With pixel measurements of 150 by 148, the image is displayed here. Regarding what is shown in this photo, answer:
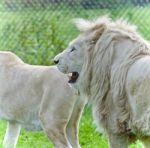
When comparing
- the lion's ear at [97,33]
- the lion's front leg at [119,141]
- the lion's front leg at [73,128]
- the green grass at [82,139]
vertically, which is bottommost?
the green grass at [82,139]

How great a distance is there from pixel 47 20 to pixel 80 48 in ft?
19.2

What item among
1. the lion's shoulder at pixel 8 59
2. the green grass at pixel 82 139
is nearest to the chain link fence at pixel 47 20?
the green grass at pixel 82 139

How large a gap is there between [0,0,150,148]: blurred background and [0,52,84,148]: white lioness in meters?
3.54

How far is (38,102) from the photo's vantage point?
23.4 feet

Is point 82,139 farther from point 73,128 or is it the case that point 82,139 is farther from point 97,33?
point 97,33

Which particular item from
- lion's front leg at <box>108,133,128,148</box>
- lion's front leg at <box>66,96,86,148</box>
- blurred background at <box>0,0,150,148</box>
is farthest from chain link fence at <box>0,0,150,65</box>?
lion's front leg at <box>108,133,128,148</box>

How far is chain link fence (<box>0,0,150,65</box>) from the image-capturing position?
11.4 m

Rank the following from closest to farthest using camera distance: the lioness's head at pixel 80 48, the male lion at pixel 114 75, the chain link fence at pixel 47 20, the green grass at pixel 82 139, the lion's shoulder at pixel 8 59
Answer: the male lion at pixel 114 75 → the lioness's head at pixel 80 48 → the lion's shoulder at pixel 8 59 → the green grass at pixel 82 139 → the chain link fence at pixel 47 20

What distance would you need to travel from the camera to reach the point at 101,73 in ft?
19.0

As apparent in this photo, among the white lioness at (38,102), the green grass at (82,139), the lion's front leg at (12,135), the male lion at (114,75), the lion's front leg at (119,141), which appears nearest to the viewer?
the male lion at (114,75)

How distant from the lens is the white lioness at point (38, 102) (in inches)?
271

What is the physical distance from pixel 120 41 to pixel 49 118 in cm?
146

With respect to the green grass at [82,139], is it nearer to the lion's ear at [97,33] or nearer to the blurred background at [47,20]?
the lion's ear at [97,33]

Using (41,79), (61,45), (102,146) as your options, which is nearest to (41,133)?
(102,146)
